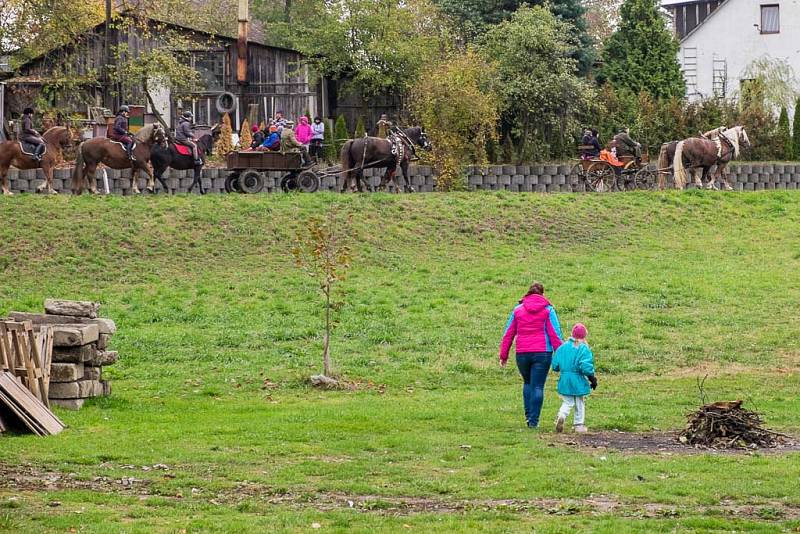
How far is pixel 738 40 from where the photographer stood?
61.5 m

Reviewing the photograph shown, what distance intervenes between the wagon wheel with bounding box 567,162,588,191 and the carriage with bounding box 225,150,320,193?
8527 mm

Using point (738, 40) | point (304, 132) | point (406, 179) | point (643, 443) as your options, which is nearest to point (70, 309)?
point (643, 443)

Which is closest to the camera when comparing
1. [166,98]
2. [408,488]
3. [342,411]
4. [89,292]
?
[408,488]

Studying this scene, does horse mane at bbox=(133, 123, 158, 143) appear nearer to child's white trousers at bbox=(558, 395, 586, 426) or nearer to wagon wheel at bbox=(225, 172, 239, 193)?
wagon wheel at bbox=(225, 172, 239, 193)

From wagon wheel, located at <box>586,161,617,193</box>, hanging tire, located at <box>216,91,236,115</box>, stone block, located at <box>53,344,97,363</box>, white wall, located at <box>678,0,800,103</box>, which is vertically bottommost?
stone block, located at <box>53,344,97,363</box>

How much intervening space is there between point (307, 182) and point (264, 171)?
1160 millimetres

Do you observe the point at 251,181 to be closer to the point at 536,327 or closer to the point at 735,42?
the point at 536,327

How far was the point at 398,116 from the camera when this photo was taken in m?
51.3

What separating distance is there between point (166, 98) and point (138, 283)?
2086 centimetres

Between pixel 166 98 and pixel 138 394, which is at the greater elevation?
pixel 166 98

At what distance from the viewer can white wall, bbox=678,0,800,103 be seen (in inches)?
2394

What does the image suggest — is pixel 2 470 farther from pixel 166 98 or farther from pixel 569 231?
pixel 166 98

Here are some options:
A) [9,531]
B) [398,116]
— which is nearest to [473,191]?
[398,116]


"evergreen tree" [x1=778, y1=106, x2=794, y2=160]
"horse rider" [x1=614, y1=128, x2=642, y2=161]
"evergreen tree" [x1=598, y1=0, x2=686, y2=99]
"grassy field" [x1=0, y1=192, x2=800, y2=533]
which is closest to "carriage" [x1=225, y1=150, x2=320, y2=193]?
"grassy field" [x1=0, y1=192, x2=800, y2=533]
